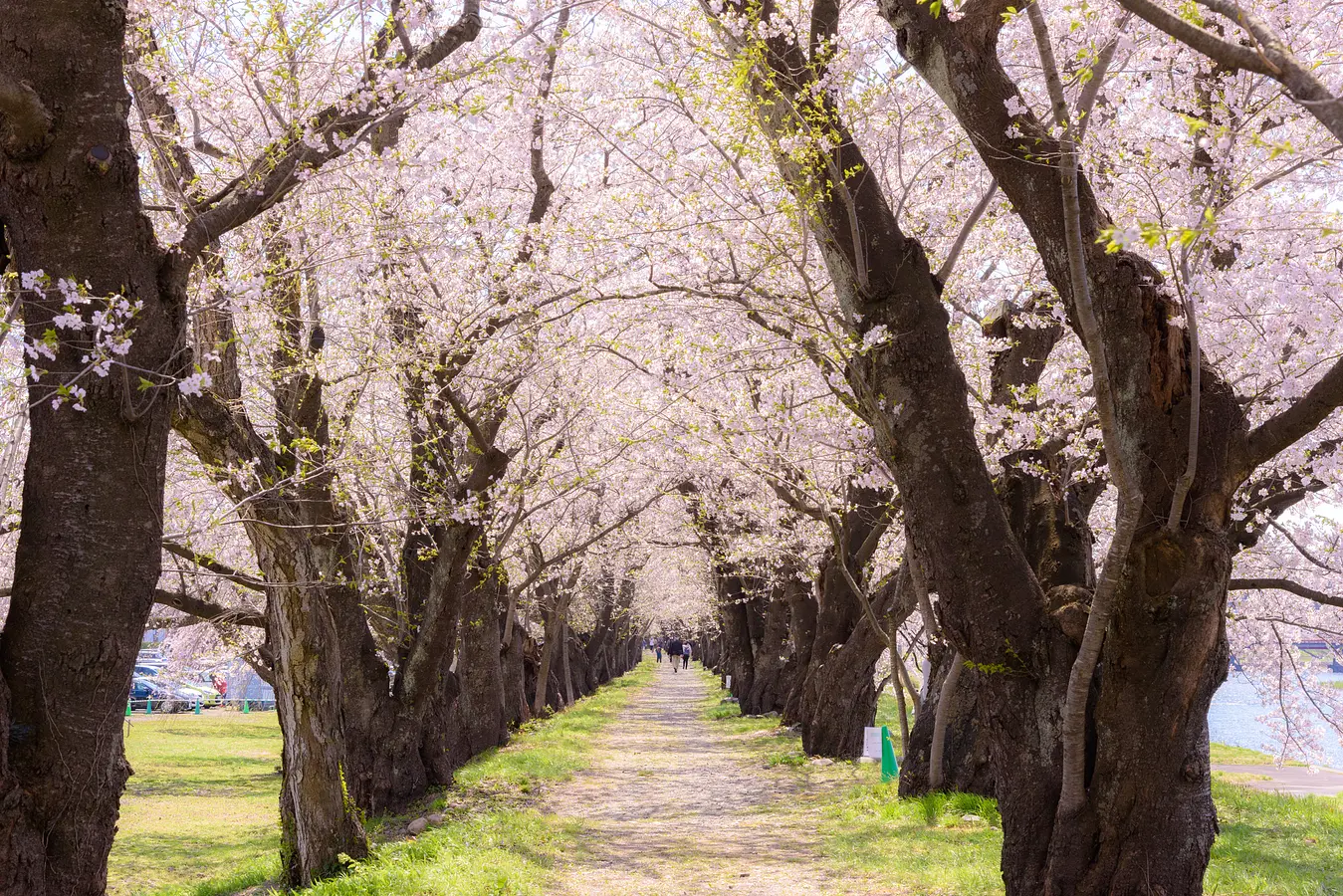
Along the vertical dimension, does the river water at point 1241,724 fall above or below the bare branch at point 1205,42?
below

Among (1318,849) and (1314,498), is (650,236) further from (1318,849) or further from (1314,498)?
(1314,498)

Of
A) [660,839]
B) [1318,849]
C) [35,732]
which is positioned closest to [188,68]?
[35,732]

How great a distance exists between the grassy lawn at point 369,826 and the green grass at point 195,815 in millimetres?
21

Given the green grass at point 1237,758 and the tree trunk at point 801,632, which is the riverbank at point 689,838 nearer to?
the tree trunk at point 801,632

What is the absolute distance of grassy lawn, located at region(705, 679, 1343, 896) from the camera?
788 cm

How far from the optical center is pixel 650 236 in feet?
33.8

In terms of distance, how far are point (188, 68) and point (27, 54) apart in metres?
3.25

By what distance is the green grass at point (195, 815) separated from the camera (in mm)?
12070

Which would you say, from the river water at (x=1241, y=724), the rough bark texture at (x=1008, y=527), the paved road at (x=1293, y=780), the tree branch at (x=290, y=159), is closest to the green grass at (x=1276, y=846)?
the rough bark texture at (x=1008, y=527)

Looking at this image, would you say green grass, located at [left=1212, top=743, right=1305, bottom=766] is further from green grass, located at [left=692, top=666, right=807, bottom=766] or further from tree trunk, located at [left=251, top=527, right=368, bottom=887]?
tree trunk, located at [left=251, top=527, right=368, bottom=887]

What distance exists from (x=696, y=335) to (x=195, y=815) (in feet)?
38.5

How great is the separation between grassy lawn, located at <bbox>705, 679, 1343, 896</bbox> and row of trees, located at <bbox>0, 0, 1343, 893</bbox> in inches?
34.4

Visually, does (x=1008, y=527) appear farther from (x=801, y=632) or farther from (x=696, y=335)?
(x=801, y=632)

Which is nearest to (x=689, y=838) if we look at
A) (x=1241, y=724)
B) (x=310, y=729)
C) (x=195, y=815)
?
(x=310, y=729)
